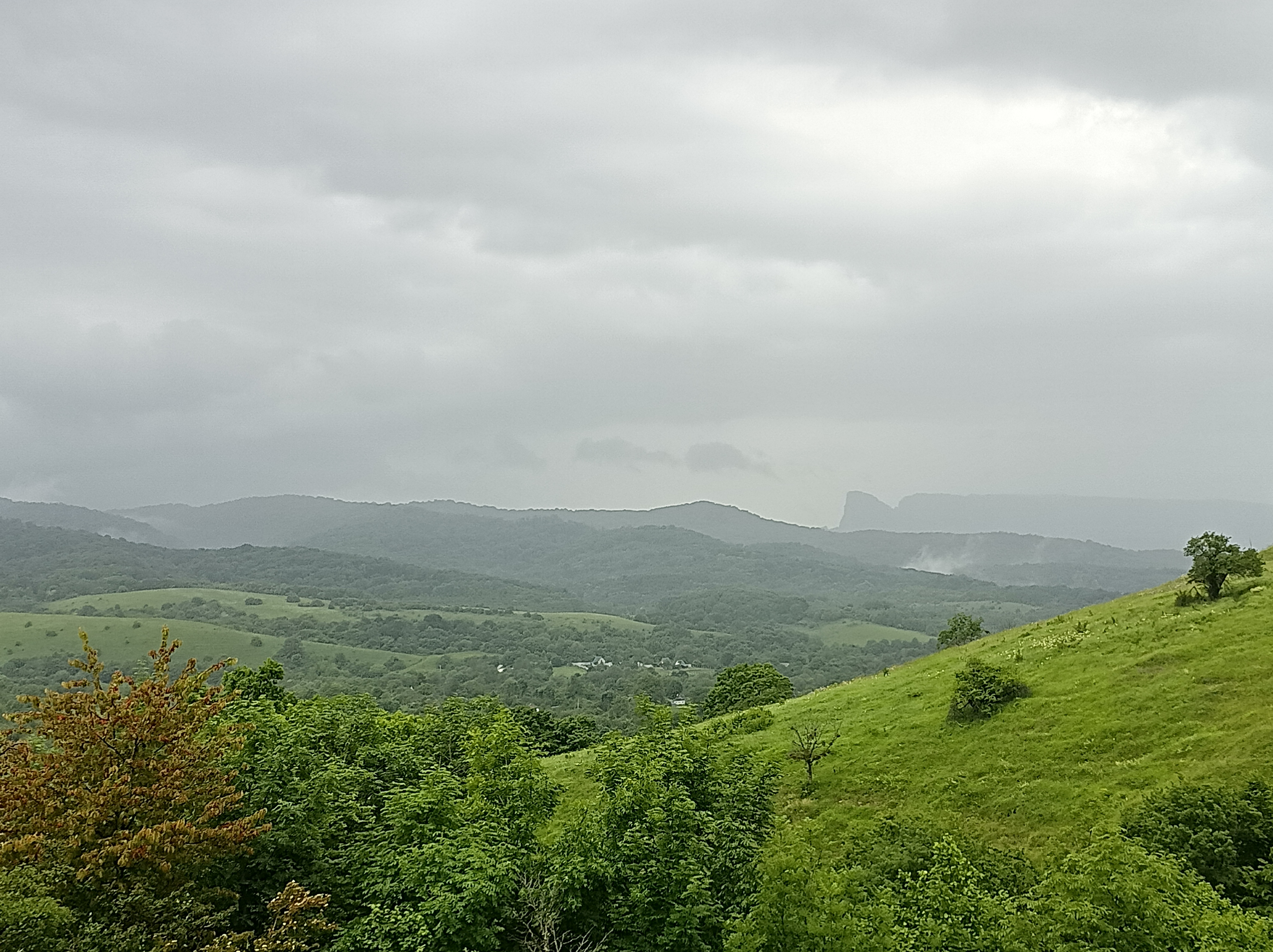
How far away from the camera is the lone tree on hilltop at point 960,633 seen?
58.5 meters

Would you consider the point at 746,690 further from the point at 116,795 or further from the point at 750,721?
the point at 116,795

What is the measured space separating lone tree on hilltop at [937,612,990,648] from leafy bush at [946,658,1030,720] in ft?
80.4

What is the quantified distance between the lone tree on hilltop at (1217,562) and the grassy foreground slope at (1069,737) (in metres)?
0.85

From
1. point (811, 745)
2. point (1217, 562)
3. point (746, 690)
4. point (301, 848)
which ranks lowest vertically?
point (746, 690)

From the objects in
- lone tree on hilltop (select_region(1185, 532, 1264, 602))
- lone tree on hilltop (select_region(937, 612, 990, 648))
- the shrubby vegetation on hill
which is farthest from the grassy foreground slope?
lone tree on hilltop (select_region(937, 612, 990, 648))

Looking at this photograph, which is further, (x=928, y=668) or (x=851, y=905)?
(x=928, y=668)

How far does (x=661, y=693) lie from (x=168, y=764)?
557 feet

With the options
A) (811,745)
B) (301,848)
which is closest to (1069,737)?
(811,745)

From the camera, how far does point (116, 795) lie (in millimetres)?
16141

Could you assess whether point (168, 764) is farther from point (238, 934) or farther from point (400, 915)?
point (400, 915)

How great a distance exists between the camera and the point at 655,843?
61.0ft

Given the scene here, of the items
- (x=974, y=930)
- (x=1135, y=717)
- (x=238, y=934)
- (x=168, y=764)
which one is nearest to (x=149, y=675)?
(x=168, y=764)

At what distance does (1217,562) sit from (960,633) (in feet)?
77.8

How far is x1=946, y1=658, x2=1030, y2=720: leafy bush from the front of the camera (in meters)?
33.2
